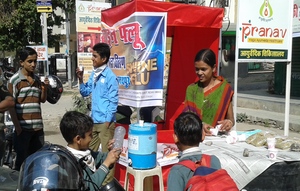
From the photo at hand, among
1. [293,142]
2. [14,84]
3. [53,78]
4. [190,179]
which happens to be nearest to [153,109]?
[53,78]

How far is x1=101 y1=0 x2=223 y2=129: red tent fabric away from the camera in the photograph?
526 cm

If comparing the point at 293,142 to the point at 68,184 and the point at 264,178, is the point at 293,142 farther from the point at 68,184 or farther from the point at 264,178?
the point at 68,184

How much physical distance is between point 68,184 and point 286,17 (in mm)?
4204

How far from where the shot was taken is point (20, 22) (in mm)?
19203

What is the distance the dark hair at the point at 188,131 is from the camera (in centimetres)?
256

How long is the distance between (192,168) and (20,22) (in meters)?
18.4

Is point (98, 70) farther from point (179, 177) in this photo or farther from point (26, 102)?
point (179, 177)

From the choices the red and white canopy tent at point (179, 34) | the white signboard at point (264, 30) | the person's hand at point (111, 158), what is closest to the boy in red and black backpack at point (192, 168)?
the person's hand at point (111, 158)

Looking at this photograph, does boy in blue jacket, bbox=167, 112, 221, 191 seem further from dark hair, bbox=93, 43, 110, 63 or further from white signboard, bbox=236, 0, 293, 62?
white signboard, bbox=236, 0, 293, 62

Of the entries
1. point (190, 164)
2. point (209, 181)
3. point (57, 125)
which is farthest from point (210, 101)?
point (57, 125)

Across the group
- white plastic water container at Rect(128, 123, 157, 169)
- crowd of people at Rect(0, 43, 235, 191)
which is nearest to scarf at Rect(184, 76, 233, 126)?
crowd of people at Rect(0, 43, 235, 191)

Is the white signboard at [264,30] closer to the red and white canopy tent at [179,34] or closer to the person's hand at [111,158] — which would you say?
the red and white canopy tent at [179,34]

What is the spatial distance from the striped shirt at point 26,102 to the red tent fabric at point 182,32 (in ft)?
4.71

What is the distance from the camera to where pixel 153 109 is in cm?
623
